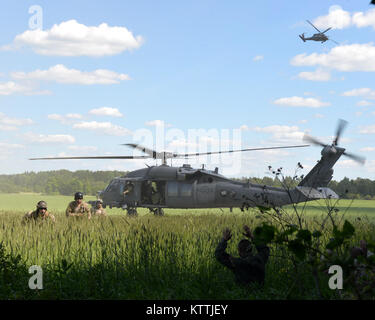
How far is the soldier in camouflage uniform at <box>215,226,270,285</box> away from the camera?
578 cm

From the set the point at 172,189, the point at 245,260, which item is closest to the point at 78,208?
the point at 172,189

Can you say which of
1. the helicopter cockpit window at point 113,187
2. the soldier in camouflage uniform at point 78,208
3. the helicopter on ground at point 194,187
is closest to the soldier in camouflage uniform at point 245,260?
the soldier in camouflage uniform at point 78,208

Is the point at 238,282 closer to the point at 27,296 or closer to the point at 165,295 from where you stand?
the point at 165,295

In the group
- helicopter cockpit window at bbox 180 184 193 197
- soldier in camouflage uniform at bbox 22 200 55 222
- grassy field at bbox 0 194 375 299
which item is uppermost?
helicopter cockpit window at bbox 180 184 193 197

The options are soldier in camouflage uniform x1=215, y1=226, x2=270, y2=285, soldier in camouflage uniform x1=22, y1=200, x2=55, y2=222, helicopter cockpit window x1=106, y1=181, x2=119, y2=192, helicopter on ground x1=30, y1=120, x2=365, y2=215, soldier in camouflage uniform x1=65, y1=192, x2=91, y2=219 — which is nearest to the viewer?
soldier in camouflage uniform x1=215, y1=226, x2=270, y2=285

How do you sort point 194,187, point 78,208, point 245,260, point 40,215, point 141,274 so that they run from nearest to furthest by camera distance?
point 245,260, point 141,274, point 40,215, point 78,208, point 194,187

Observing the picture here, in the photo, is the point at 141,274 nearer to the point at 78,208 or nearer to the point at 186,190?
the point at 78,208

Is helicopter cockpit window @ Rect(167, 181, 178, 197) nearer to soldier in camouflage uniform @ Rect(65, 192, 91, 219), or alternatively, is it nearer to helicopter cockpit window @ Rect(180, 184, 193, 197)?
helicopter cockpit window @ Rect(180, 184, 193, 197)

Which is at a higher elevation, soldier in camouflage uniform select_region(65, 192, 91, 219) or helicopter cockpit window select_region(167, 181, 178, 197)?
helicopter cockpit window select_region(167, 181, 178, 197)

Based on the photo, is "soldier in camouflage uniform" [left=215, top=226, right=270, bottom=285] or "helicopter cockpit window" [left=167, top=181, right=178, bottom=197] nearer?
"soldier in camouflage uniform" [left=215, top=226, right=270, bottom=285]

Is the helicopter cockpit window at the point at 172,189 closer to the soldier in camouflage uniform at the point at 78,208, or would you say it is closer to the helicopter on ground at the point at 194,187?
the helicopter on ground at the point at 194,187

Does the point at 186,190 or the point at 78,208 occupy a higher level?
the point at 186,190

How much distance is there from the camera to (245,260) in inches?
232

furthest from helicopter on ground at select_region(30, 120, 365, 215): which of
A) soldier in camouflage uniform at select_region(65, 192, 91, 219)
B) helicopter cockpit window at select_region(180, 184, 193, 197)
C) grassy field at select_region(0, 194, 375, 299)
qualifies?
grassy field at select_region(0, 194, 375, 299)
